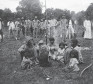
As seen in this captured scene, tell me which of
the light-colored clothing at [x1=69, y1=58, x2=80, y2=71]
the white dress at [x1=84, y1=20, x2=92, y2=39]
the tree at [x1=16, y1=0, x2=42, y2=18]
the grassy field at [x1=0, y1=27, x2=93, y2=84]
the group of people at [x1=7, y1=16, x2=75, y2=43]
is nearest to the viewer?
the grassy field at [x1=0, y1=27, x2=93, y2=84]

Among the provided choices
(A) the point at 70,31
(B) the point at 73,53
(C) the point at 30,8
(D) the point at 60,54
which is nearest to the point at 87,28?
(A) the point at 70,31

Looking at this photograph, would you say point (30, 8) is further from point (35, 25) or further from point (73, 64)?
point (73, 64)

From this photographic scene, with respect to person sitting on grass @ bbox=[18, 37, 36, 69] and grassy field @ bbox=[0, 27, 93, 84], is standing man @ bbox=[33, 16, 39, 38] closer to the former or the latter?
grassy field @ bbox=[0, 27, 93, 84]

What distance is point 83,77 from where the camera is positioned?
7.86m

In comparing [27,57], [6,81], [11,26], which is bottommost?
[6,81]

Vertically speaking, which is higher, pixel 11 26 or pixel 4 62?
pixel 11 26

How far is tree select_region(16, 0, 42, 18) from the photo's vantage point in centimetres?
7619

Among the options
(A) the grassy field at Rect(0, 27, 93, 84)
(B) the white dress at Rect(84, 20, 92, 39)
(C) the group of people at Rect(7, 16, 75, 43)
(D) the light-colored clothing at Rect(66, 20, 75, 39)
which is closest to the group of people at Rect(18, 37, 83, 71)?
(A) the grassy field at Rect(0, 27, 93, 84)

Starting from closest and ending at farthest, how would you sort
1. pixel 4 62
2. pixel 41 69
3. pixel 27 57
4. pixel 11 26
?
pixel 41 69, pixel 27 57, pixel 4 62, pixel 11 26

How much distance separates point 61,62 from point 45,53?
108cm

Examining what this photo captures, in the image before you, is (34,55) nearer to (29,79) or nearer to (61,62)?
(61,62)

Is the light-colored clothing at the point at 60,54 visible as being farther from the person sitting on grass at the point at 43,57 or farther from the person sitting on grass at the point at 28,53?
the person sitting on grass at the point at 28,53

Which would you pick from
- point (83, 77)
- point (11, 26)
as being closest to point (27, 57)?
point (83, 77)

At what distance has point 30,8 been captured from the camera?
79688 mm
